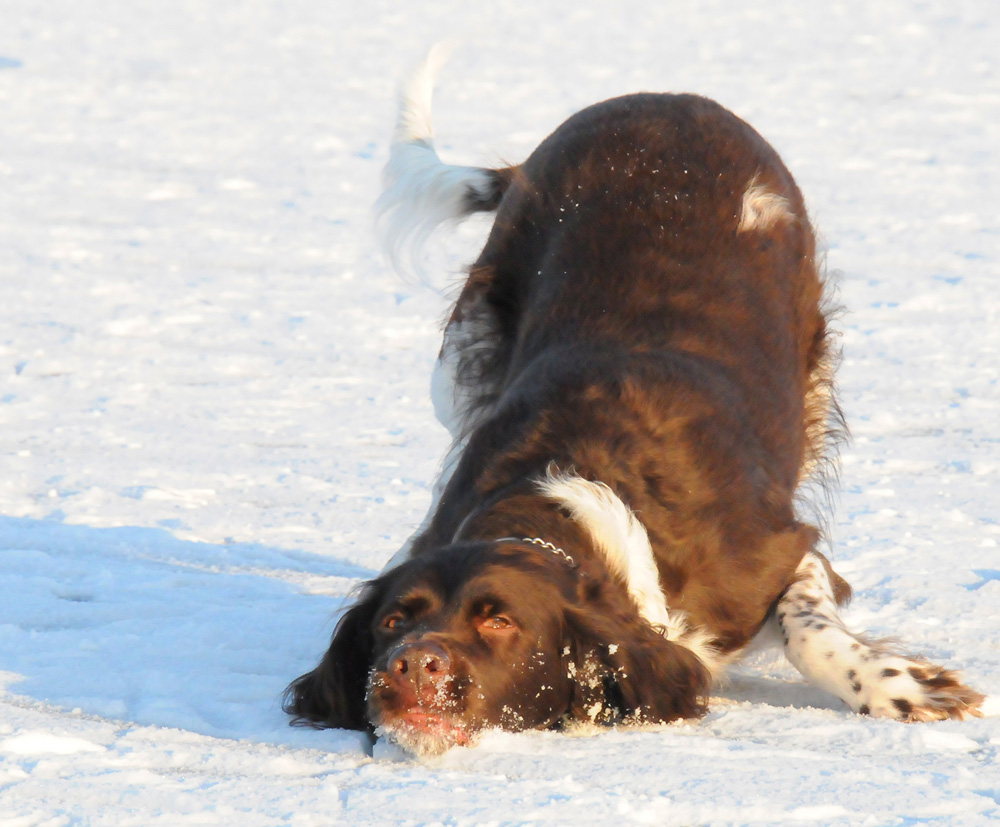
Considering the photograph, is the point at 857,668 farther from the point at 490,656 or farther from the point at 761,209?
the point at 761,209

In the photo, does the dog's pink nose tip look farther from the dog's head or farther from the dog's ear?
the dog's ear

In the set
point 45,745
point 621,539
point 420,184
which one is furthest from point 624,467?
point 420,184

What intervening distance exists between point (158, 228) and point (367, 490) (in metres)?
4.13

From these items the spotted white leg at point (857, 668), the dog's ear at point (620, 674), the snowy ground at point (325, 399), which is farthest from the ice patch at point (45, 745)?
the spotted white leg at point (857, 668)

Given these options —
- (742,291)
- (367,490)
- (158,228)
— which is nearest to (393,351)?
(367,490)

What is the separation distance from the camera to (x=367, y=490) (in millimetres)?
4938

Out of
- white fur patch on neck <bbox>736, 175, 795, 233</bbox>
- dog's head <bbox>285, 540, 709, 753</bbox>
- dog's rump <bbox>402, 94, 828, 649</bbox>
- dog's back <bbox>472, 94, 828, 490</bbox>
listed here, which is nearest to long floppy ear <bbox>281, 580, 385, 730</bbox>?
dog's head <bbox>285, 540, 709, 753</bbox>

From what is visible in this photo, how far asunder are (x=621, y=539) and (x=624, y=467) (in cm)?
21

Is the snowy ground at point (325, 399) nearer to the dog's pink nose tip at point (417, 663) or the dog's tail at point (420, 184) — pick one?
the dog's pink nose tip at point (417, 663)

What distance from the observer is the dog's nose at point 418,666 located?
2.67 m

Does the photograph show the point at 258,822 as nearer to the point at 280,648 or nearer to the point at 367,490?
the point at 280,648

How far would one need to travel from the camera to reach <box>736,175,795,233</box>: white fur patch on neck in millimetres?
3852

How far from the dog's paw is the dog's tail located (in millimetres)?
2100

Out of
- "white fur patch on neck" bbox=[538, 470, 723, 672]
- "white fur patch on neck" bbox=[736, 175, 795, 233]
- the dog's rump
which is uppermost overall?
"white fur patch on neck" bbox=[736, 175, 795, 233]
